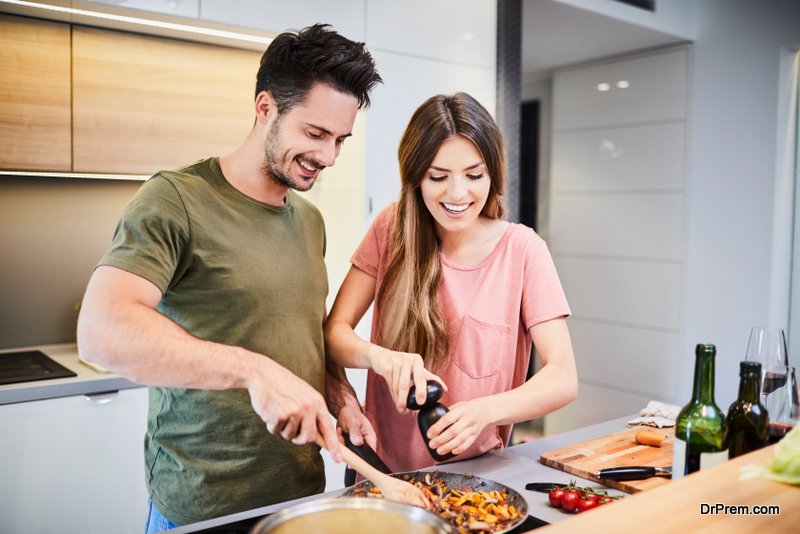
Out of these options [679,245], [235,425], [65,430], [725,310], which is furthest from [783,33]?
[65,430]

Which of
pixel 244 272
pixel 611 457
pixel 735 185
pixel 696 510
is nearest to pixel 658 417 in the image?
pixel 611 457

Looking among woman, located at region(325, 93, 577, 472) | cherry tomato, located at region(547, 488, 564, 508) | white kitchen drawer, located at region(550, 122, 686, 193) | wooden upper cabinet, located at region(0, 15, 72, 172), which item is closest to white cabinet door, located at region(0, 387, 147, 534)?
wooden upper cabinet, located at region(0, 15, 72, 172)

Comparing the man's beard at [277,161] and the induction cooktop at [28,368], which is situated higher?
the man's beard at [277,161]

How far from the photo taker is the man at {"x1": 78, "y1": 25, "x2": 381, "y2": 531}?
1.22 m

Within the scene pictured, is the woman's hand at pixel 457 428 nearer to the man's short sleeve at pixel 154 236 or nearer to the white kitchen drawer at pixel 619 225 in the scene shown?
the man's short sleeve at pixel 154 236

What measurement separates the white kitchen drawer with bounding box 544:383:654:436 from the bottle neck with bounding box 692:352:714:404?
321cm

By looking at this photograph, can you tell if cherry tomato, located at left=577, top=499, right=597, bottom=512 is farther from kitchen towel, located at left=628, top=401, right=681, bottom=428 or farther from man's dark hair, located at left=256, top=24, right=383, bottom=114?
man's dark hair, located at left=256, top=24, right=383, bottom=114

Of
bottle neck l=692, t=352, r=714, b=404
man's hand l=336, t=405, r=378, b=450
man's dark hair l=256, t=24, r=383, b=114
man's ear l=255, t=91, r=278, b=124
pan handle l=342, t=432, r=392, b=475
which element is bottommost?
pan handle l=342, t=432, r=392, b=475

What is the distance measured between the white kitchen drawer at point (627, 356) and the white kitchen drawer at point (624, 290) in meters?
0.08

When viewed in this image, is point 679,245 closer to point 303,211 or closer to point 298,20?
point 298,20

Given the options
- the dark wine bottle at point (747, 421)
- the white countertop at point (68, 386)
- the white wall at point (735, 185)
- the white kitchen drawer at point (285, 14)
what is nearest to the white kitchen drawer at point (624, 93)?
the white wall at point (735, 185)

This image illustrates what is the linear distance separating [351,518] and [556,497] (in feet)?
1.79

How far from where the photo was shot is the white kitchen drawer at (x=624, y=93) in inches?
156

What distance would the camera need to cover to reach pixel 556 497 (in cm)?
115
